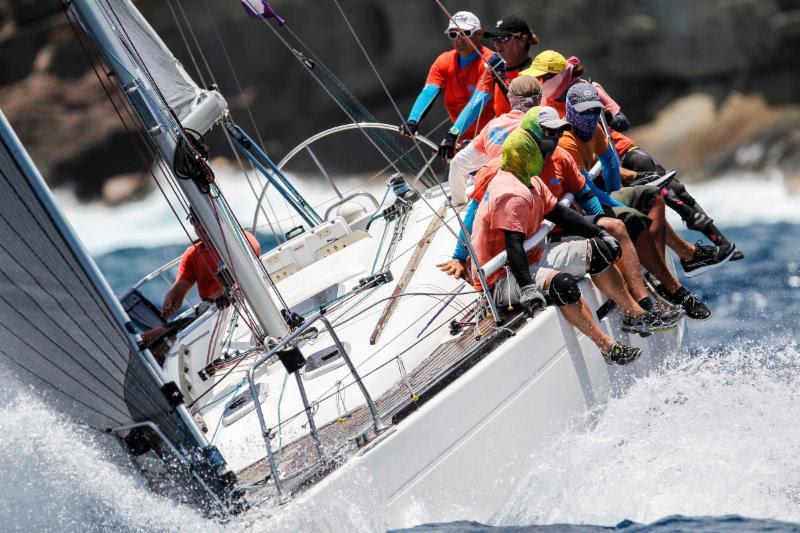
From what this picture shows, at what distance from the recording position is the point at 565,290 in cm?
423

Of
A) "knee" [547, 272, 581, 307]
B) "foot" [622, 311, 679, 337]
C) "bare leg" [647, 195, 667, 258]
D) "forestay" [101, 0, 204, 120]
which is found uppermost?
"forestay" [101, 0, 204, 120]

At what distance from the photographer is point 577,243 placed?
4.43 meters

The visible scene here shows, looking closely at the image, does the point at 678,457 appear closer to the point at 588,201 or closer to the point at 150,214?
the point at 588,201

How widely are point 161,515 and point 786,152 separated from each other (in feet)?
33.9

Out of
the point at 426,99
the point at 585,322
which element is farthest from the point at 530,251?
the point at 426,99

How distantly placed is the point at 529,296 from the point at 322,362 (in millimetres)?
927

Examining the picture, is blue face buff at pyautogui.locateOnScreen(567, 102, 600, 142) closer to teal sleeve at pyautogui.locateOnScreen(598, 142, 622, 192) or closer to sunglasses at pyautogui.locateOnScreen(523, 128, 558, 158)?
teal sleeve at pyautogui.locateOnScreen(598, 142, 622, 192)

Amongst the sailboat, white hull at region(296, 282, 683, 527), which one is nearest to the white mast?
the sailboat

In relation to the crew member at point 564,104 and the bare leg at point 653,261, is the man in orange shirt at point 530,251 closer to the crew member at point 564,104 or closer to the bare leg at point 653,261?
the bare leg at point 653,261

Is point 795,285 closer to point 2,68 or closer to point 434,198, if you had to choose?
point 434,198

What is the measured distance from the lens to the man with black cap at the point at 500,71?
5328 millimetres

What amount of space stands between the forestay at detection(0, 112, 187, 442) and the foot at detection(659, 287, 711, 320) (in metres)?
2.44

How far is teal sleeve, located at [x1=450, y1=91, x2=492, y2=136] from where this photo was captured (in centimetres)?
542

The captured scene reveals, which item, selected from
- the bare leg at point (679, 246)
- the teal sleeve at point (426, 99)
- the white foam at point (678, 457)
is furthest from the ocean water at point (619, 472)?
the teal sleeve at point (426, 99)
